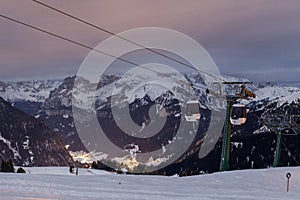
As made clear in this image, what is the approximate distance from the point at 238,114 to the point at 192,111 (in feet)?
10.5

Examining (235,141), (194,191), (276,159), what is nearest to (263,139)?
(235,141)

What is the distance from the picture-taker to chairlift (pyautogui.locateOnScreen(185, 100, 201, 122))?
86.5ft

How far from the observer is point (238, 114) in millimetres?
27250

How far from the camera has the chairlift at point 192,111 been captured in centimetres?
2638

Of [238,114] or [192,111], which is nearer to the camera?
[192,111]

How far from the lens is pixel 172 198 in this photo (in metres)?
14.3

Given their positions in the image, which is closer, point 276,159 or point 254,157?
point 276,159

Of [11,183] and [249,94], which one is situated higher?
[249,94]

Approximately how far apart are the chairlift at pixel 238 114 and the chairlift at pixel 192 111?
2.51 meters

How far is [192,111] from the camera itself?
1045 inches

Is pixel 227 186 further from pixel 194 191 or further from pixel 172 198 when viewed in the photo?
pixel 172 198

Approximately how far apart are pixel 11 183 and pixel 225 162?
1883 cm

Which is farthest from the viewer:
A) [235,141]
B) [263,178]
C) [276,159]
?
[235,141]

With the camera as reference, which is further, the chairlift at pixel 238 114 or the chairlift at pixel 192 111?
the chairlift at pixel 238 114
